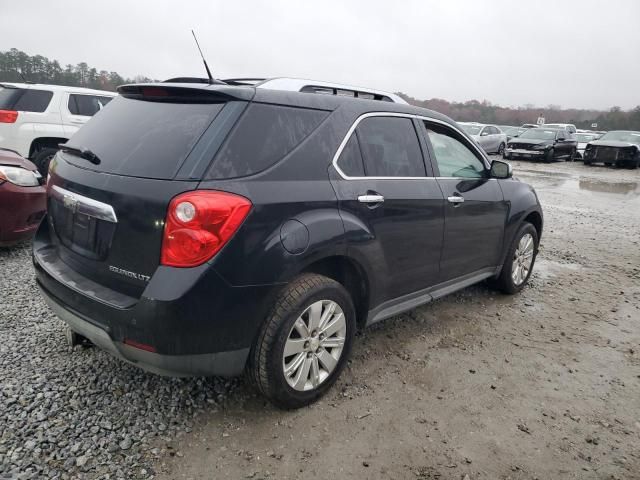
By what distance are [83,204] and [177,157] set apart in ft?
1.94

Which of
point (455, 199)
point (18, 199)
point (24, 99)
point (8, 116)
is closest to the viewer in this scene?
point (455, 199)

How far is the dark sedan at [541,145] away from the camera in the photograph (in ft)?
67.9

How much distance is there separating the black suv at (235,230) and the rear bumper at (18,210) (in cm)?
206

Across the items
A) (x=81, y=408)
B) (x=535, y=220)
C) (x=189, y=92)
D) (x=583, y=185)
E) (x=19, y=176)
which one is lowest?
(x=583, y=185)

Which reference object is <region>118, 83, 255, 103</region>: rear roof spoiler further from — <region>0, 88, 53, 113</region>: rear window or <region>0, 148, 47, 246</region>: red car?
<region>0, 88, 53, 113</region>: rear window

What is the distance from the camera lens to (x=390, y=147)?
3.10 meters

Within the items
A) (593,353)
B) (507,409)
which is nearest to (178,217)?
(507,409)

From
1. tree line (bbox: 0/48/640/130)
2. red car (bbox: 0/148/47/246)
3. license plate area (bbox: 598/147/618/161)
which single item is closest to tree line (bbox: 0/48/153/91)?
tree line (bbox: 0/48/640/130)

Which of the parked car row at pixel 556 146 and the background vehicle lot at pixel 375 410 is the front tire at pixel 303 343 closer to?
the background vehicle lot at pixel 375 410

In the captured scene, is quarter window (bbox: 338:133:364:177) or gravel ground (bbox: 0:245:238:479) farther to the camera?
quarter window (bbox: 338:133:364:177)

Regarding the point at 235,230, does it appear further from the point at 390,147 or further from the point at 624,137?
the point at 624,137

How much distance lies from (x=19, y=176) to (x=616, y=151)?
22.5 metres

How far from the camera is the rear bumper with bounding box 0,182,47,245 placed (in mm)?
4488

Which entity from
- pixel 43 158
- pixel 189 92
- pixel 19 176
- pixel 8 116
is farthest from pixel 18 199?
pixel 8 116
